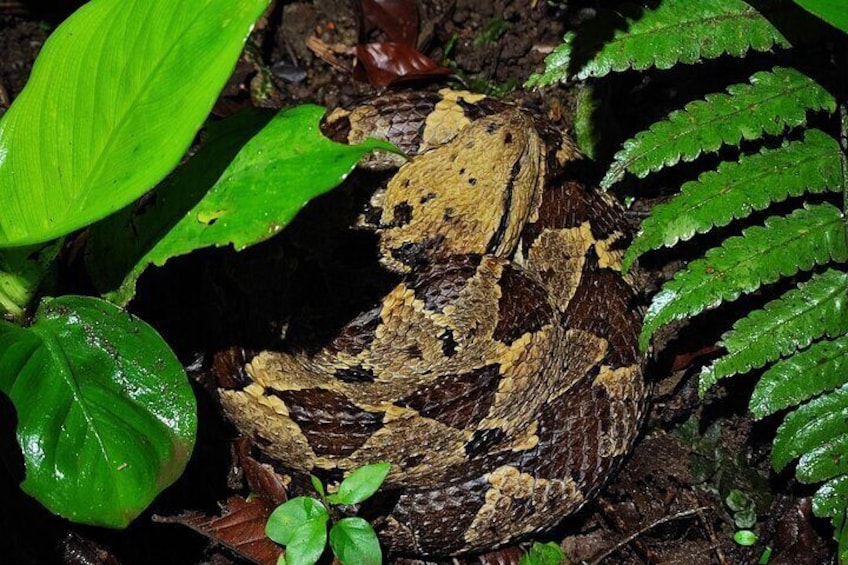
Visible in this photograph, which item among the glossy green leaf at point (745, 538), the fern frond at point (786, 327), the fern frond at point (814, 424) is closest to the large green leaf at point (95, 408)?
the fern frond at point (786, 327)

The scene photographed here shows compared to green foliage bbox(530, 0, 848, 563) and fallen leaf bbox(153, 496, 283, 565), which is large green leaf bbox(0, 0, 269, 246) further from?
fallen leaf bbox(153, 496, 283, 565)

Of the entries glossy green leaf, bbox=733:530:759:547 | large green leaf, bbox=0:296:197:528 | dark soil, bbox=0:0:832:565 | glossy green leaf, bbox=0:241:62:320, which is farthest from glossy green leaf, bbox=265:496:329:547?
glossy green leaf, bbox=733:530:759:547

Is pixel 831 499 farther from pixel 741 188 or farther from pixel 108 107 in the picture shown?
pixel 108 107

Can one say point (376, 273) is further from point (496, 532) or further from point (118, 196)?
point (118, 196)

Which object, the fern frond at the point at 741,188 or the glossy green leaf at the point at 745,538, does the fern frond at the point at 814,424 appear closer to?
the fern frond at the point at 741,188

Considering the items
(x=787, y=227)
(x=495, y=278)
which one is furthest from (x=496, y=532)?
(x=787, y=227)

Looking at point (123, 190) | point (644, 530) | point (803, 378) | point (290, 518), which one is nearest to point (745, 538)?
point (644, 530)
